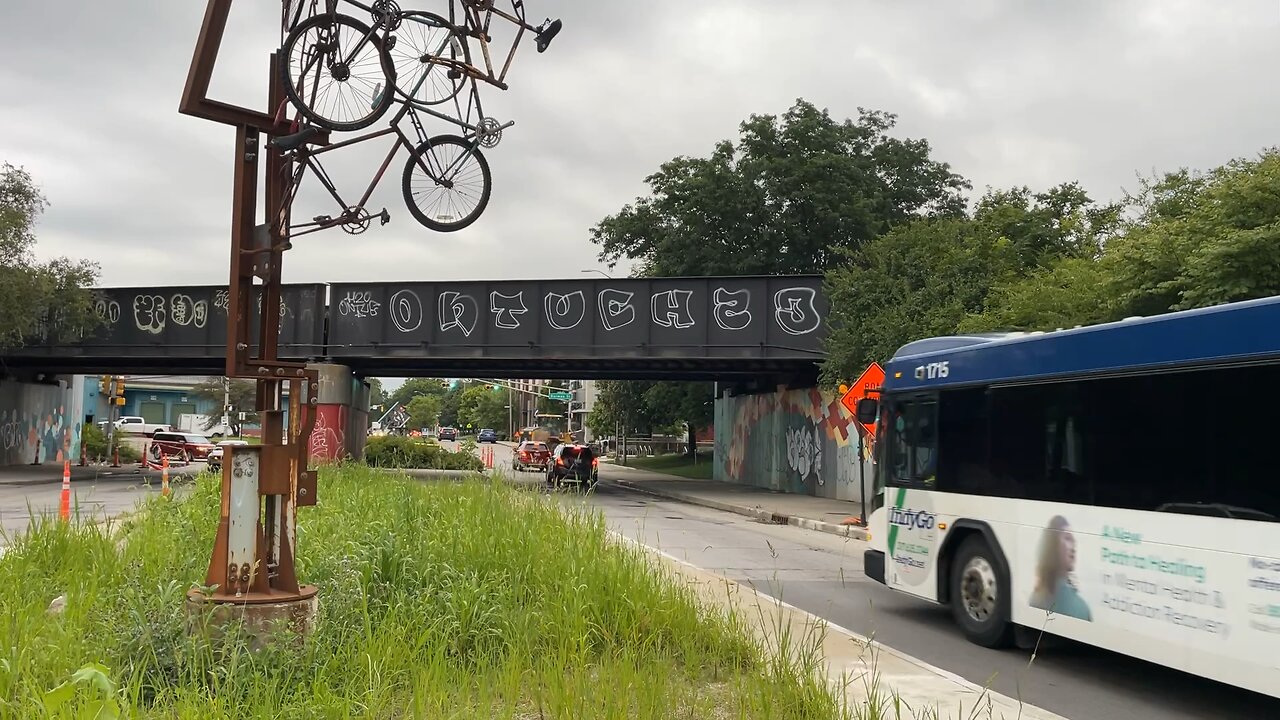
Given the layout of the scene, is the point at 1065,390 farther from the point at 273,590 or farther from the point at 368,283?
the point at 368,283

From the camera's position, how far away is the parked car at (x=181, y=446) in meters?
41.0

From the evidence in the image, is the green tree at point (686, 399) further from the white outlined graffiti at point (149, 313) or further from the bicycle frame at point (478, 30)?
the bicycle frame at point (478, 30)

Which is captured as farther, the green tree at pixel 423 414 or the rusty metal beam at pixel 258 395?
the green tree at pixel 423 414

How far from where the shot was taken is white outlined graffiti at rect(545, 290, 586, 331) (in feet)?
100

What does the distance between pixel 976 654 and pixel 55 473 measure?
34497mm

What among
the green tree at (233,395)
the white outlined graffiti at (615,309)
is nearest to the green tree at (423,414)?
the green tree at (233,395)

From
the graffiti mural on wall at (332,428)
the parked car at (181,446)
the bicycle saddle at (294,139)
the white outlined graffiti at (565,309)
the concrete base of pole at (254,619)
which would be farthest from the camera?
the parked car at (181,446)

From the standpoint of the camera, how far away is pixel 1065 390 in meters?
7.93

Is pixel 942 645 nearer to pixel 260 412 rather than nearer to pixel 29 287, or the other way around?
pixel 260 412

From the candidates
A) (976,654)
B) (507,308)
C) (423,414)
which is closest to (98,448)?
(507,308)

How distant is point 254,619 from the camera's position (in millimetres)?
5793

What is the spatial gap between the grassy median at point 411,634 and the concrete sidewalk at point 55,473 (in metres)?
20.7

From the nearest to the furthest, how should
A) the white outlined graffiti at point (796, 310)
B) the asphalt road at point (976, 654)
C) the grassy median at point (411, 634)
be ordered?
1. the grassy median at point (411, 634)
2. the asphalt road at point (976, 654)
3. the white outlined graffiti at point (796, 310)

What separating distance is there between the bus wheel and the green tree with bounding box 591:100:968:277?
1363 inches
